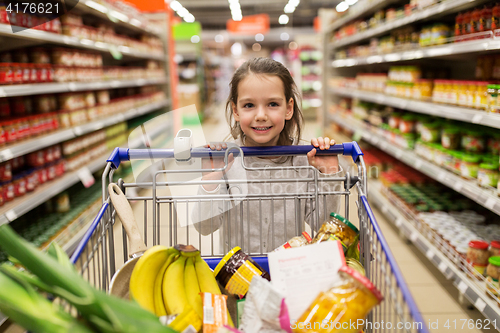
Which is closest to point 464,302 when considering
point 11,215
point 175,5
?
point 11,215

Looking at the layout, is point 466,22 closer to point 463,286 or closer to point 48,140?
point 463,286

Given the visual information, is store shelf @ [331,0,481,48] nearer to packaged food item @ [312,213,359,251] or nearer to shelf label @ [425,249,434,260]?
shelf label @ [425,249,434,260]

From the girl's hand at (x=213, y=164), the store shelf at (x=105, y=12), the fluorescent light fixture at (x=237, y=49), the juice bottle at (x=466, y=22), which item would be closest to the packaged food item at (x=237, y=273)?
the girl's hand at (x=213, y=164)

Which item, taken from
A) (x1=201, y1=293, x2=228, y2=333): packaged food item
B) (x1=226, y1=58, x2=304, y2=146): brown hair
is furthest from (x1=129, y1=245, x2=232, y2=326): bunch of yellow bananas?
(x1=226, y1=58, x2=304, y2=146): brown hair

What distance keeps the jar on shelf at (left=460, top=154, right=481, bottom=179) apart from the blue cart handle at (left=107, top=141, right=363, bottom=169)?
4.59 ft

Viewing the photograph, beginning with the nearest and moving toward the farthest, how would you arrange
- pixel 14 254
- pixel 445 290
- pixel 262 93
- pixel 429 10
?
1. pixel 14 254
2. pixel 262 93
3. pixel 445 290
4. pixel 429 10

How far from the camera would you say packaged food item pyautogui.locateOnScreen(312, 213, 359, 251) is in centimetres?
104

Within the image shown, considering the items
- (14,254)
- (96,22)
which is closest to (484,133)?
(14,254)

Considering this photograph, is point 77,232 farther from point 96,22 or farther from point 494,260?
point 494,260

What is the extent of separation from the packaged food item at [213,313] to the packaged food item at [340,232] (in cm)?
33

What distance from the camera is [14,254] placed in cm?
64

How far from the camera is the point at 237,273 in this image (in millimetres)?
993

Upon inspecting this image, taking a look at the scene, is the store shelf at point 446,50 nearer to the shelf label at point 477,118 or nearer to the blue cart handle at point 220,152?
the shelf label at point 477,118

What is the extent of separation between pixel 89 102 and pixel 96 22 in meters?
1.13
